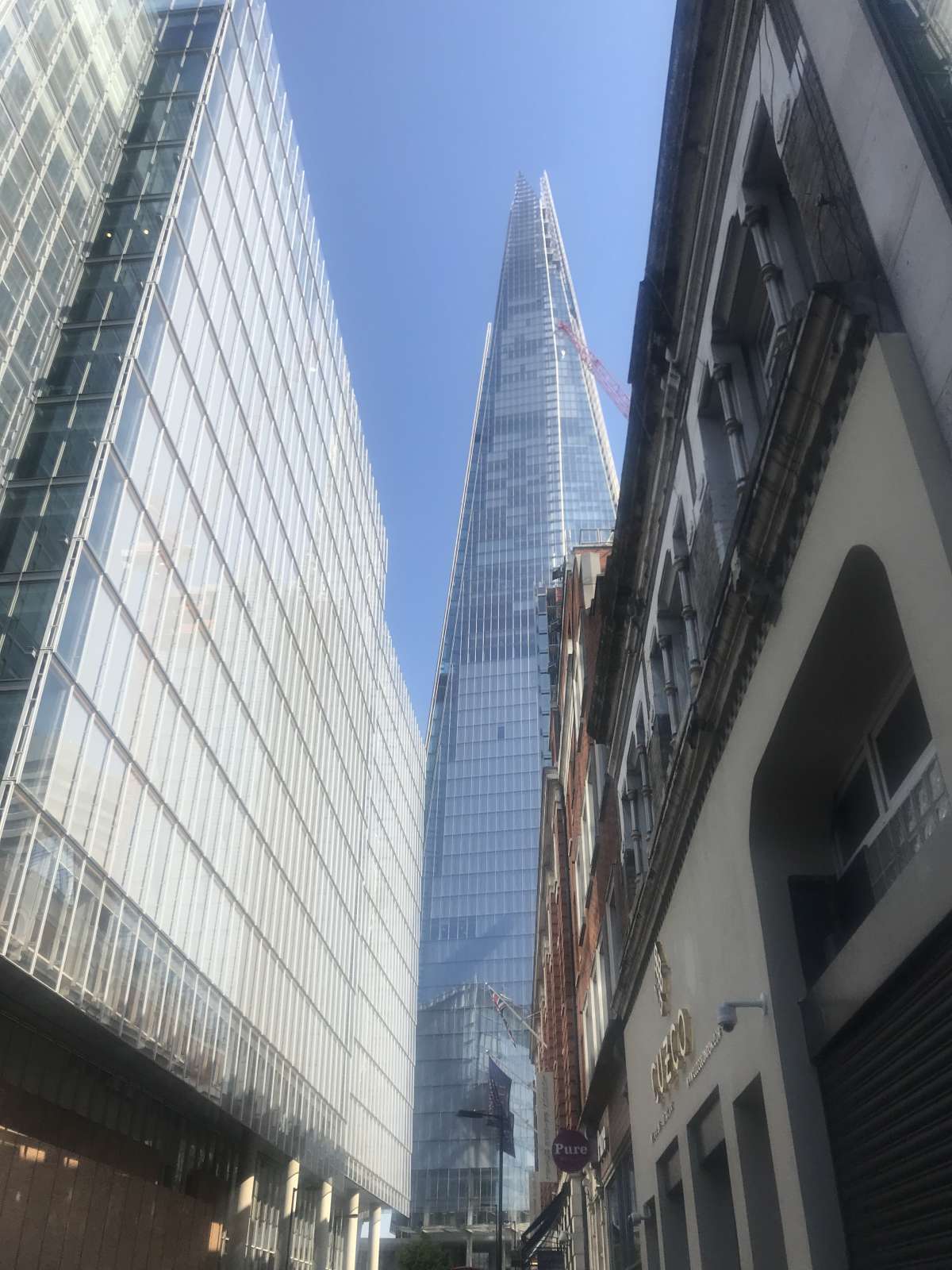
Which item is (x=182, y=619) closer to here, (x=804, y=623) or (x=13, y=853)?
(x=13, y=853)

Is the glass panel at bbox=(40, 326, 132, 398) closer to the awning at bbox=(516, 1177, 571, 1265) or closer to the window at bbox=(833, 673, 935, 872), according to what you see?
the window at bbox=(833, 673, 935, 872)

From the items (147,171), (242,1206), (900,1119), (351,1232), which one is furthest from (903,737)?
(351,1232)

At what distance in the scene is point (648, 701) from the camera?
20516 mm

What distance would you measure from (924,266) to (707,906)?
9383 millimetres

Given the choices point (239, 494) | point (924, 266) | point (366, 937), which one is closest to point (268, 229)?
point (239, 494)

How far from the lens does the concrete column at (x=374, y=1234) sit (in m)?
72.3

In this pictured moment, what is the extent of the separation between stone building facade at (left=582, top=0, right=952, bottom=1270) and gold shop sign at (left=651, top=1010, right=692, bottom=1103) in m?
0.09

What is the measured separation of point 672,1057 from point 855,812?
7.37 meters

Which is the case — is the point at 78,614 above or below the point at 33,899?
above

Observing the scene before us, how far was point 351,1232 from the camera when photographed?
214 feet

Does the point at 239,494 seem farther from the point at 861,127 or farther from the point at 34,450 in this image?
the point at 861,127

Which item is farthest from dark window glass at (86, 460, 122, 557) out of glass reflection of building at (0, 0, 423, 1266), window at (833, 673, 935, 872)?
window at (833, 673, 935, 872)

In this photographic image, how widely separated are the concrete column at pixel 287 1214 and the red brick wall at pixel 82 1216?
11.3 metres

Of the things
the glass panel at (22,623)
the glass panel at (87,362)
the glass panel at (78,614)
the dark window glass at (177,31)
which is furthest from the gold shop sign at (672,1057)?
the dark window glass at (177,31)
